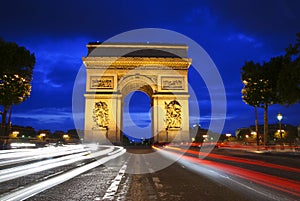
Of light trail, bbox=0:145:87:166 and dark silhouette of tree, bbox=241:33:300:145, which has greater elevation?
dark silhouette of tree, bbox=241:33:300:145

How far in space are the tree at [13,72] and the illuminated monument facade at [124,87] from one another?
10.2 m

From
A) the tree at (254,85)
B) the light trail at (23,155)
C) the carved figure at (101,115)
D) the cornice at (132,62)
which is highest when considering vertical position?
the cornice at (132,62)

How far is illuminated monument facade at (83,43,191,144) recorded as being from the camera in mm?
36406

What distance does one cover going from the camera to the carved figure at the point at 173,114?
1452 inches

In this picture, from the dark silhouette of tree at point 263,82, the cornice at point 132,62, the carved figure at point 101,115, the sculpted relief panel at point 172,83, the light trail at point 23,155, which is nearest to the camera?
the light trail at point 23,155

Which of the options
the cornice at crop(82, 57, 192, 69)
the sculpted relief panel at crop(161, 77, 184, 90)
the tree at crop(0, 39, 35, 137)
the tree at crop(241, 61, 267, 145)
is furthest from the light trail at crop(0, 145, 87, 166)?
the sculpted relief panel at crop(161, 77, 184, 90)

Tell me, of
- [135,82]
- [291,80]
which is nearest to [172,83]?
[135,82]

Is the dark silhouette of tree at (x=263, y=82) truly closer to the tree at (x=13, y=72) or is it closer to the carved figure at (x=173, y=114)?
the carved figure at (x=173, y=114)

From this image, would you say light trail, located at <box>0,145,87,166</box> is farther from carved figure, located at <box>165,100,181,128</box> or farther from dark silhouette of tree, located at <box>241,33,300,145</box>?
carved figure, located at <box>165,100,181,128</box>

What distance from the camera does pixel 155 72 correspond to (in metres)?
37.8

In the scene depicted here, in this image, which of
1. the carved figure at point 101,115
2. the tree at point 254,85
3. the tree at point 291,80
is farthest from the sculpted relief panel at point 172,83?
the tree at point 291,80

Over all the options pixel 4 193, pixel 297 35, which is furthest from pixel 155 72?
pixel 4 193

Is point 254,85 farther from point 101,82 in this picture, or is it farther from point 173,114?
point 101,82

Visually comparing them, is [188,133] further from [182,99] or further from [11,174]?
[11,174]
